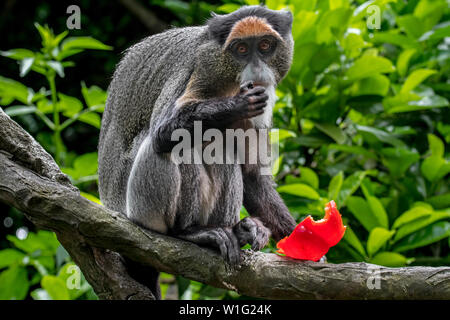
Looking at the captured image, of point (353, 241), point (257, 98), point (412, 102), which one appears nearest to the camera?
point (257, 98)

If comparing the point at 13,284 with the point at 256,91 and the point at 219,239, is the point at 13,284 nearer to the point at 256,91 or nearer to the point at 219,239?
the point at 219,239

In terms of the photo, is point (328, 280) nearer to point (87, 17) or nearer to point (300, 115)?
point (300, 115)

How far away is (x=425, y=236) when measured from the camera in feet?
17.3

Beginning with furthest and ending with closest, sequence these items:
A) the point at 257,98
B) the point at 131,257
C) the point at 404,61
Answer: the point at 404,61 < the point at 131,257 < the point at 257,98

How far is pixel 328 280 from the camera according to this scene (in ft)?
12.5

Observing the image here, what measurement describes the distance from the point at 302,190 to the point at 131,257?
5.91ft

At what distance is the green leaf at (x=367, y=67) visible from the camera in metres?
5.76

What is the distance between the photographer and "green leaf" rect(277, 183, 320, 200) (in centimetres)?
527

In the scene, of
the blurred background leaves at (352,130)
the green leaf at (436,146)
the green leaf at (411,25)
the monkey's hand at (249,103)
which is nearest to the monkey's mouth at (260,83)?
the monkey's hand at (249,103)

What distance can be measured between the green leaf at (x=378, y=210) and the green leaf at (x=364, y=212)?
7 cm

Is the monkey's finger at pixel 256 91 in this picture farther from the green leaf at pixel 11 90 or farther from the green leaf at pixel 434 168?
the green leaf at pixel 11 90

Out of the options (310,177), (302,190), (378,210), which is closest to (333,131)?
(310,177)

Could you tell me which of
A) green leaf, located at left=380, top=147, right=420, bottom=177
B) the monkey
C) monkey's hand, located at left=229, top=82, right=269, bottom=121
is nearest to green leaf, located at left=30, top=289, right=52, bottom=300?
the monkey

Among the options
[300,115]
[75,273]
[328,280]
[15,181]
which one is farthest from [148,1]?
[328,280]
